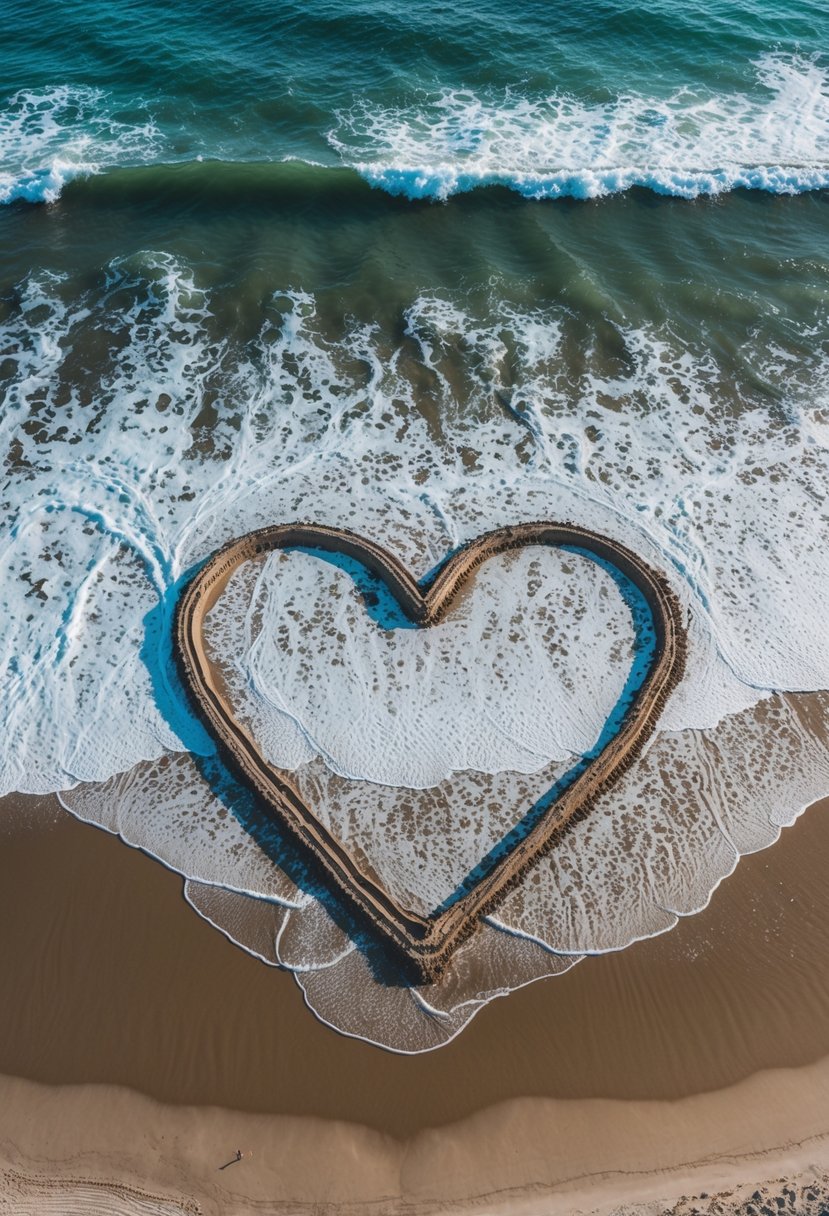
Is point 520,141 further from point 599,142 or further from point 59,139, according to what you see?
point 59,139

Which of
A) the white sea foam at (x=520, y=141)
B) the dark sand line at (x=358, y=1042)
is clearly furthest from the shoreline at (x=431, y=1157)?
the white sea foam at (x=520, y=141)

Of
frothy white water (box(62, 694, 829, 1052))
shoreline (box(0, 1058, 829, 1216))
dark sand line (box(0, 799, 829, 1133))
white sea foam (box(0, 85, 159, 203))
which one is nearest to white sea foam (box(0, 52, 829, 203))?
white sea foam (box(0, 85, 159, 203))

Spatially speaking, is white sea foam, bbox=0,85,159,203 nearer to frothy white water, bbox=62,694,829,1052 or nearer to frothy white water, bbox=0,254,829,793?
frothy white water, bbox=0,254,829,793

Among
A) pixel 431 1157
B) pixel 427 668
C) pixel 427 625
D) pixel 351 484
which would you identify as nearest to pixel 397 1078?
pixel 431 1157

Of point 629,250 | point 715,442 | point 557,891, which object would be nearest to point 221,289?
point 629,250

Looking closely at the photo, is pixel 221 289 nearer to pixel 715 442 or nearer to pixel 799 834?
pixel 715 442

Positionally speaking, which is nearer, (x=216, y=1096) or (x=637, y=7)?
(x=216, y=1096)
